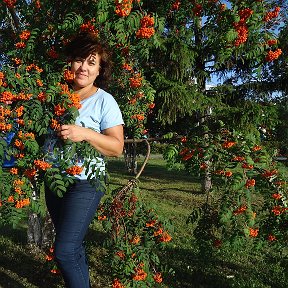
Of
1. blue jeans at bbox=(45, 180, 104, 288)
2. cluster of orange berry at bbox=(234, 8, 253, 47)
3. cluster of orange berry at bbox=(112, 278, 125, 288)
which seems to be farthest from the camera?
cluster of orange berry at bbox=(234, 8, 253, 47)

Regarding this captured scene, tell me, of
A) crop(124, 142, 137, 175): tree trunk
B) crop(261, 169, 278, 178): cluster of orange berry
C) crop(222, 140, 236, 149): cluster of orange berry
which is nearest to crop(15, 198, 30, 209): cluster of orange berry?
crop(222, 140, 236, 149): cluster of orange berry

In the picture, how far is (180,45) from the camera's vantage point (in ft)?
24.5

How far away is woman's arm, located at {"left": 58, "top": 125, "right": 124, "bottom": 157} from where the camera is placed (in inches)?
73.7

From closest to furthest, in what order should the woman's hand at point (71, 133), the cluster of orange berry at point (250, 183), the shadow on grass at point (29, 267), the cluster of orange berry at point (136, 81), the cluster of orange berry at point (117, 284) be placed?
the woman's hand at point (71, 133)
the cluster of orange berry at point (250, 183)
the cluster of orange berry at point (117, 284)
the cluster of orange berry at point (136, 81)
the shadow on grass at point (29, 267)

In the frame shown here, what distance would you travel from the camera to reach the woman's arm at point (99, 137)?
1.87 meters

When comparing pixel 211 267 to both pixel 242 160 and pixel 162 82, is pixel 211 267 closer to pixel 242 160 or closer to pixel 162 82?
pixel 242 160

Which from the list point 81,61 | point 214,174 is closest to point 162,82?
point 214,174

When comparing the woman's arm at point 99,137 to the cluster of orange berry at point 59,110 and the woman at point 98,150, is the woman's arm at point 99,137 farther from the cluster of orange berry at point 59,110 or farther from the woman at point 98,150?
the cluster of orange berry at point 59,110

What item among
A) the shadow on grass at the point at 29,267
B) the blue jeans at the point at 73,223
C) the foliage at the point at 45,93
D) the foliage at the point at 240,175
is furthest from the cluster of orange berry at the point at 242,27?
the shadow on grass at the point at 29,267

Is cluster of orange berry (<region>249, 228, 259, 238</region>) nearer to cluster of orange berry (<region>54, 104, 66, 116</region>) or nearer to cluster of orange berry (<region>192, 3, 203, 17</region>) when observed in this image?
cluster of orange berry (<region>54, 104, 66, 116</region>)

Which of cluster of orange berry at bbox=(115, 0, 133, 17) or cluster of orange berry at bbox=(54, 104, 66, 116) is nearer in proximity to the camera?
cluster of orange berry at bbox=(54, 104, 66, 116)

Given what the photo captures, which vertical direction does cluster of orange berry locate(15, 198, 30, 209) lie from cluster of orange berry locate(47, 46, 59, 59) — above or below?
below

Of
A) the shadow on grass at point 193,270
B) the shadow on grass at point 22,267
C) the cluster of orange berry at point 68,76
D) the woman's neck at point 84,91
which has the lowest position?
the shadow on grass at point 22,267

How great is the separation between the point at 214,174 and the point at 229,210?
0.31m
